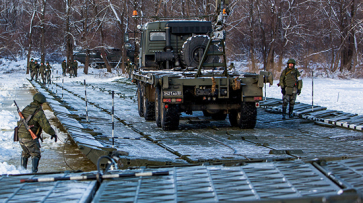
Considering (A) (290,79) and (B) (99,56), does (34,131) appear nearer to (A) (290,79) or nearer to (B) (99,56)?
(A) (290,79)

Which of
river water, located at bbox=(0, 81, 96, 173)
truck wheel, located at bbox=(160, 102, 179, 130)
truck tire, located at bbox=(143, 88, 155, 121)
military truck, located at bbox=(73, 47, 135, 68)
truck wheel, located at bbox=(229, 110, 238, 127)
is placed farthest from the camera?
military truck, located at bbox=(73, 47, 135, 68)

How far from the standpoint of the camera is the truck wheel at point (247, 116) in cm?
1112

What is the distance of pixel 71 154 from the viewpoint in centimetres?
939

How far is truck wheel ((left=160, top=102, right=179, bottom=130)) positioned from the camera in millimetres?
11055

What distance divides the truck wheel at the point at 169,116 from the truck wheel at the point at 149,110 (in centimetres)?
184

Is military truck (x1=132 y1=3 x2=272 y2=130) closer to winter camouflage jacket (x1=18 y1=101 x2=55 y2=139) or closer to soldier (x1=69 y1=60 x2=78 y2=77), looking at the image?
winter camouflage jacket (x1=18 y1=101 x2=55 y2=139)

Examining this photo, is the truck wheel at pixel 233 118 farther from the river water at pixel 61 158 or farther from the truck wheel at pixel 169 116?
the river water at pixel 61 158

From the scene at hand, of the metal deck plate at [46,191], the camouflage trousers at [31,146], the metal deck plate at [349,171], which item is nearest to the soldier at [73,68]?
the camouflage trousers at [31,146]

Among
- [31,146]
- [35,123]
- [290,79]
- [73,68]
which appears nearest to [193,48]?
[290,79]

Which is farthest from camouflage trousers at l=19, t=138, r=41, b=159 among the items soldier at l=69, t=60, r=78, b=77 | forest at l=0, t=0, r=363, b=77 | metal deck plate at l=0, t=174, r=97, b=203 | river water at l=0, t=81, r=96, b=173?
soldier at l=69, t=60, r=78, b=77

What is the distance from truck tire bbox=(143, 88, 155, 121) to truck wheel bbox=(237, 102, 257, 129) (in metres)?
2.69

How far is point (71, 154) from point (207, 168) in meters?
4.95

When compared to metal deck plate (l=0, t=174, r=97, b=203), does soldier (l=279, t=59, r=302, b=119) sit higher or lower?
higher

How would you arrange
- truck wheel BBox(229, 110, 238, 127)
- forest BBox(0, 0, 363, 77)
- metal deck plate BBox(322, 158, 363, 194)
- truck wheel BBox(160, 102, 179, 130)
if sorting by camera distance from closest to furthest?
1. metal deck plate BBox(322, 158, 363, 194)
2. truck wheel BBox(160, 102, 179, 130)
3. truck wheel BBox(229, 110, 238, 127)
4. forest BBox(0, 0, 363, 77)
